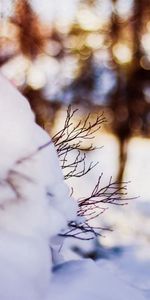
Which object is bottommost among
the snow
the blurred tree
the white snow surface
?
the snow

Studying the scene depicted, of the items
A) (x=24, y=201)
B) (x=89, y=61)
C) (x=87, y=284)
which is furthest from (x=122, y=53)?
(x=24, y=201)

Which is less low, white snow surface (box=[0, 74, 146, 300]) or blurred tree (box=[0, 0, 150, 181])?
blurred tree (box=[0, 0, 150, 181])

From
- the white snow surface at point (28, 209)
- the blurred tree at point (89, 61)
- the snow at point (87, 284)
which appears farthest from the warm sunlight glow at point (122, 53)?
the white snow surface at point (28, 209)

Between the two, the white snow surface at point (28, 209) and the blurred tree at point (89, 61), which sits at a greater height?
the blurred tree at point (89, 61)

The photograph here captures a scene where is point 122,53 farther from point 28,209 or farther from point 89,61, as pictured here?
point 28,209

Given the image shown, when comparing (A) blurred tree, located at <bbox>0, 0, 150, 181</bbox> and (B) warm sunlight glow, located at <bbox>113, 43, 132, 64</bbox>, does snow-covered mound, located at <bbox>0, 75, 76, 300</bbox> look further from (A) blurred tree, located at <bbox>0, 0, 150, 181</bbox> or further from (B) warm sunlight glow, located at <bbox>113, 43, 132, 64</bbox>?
(B) warm sunlight glow, located at <bbox>113, 43, 132, 64</bbox>

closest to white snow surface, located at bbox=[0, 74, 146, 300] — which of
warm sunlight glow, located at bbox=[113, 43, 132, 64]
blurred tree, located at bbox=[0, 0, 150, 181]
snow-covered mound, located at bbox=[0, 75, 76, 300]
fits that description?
snow-covered mound, located at bbox=[0, 75, 76, 300]

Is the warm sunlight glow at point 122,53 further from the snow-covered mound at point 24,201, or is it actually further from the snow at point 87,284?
the snow-covered mound at point 24,201

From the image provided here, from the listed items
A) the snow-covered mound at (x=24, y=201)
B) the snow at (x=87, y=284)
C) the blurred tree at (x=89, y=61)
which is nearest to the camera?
the snow-covered mound at (x=24, y=201)

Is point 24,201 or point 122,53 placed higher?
point 122,53
